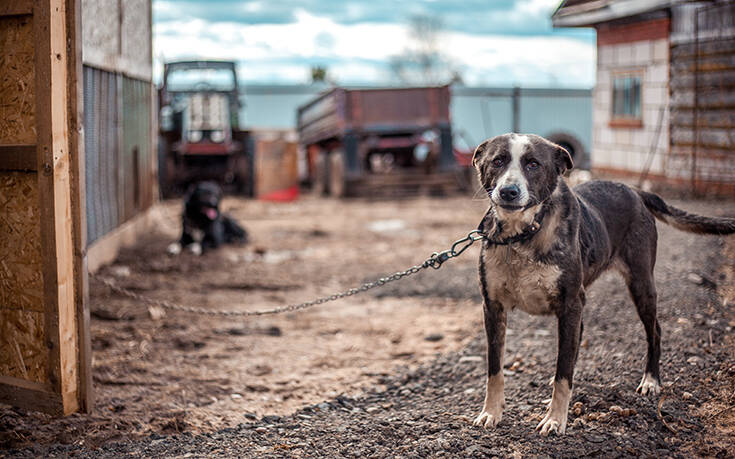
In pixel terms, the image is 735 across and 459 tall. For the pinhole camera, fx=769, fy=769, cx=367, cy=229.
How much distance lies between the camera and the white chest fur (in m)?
3.63

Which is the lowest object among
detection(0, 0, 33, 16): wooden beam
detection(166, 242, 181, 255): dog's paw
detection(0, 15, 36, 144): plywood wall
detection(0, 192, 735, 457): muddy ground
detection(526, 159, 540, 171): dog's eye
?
detection(0, 192, 735, 457): muddy ground

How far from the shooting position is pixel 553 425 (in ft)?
12.2

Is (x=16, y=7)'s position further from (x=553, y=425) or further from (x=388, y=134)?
(x=388, y=134)

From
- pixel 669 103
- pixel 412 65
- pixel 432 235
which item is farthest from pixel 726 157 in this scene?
pixel 412 65

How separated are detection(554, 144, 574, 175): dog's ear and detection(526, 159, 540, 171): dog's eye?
0.15 metres

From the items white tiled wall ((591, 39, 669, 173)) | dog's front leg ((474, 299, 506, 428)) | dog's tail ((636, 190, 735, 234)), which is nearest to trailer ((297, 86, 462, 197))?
white tiled wall ((591, 39, 669, 173))

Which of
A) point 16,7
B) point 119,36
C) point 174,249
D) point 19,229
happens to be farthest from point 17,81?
point 174,249

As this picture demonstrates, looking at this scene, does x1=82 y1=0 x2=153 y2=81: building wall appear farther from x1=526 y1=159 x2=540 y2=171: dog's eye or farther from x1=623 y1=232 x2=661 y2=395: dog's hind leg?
x1=623 y1=232 x2=661 y2=395: dog's hind leg

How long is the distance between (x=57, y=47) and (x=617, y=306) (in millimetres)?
4346

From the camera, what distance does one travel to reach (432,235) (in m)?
11.1

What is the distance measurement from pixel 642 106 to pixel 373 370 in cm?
1061

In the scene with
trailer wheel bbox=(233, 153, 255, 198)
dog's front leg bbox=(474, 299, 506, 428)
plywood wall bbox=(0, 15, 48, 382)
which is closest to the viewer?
dog's front leg bbox=(474, 299, 506, 428)

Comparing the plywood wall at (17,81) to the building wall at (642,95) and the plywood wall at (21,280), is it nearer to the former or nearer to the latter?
the plywood wall at (21,280)

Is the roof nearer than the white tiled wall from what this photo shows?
Yes
